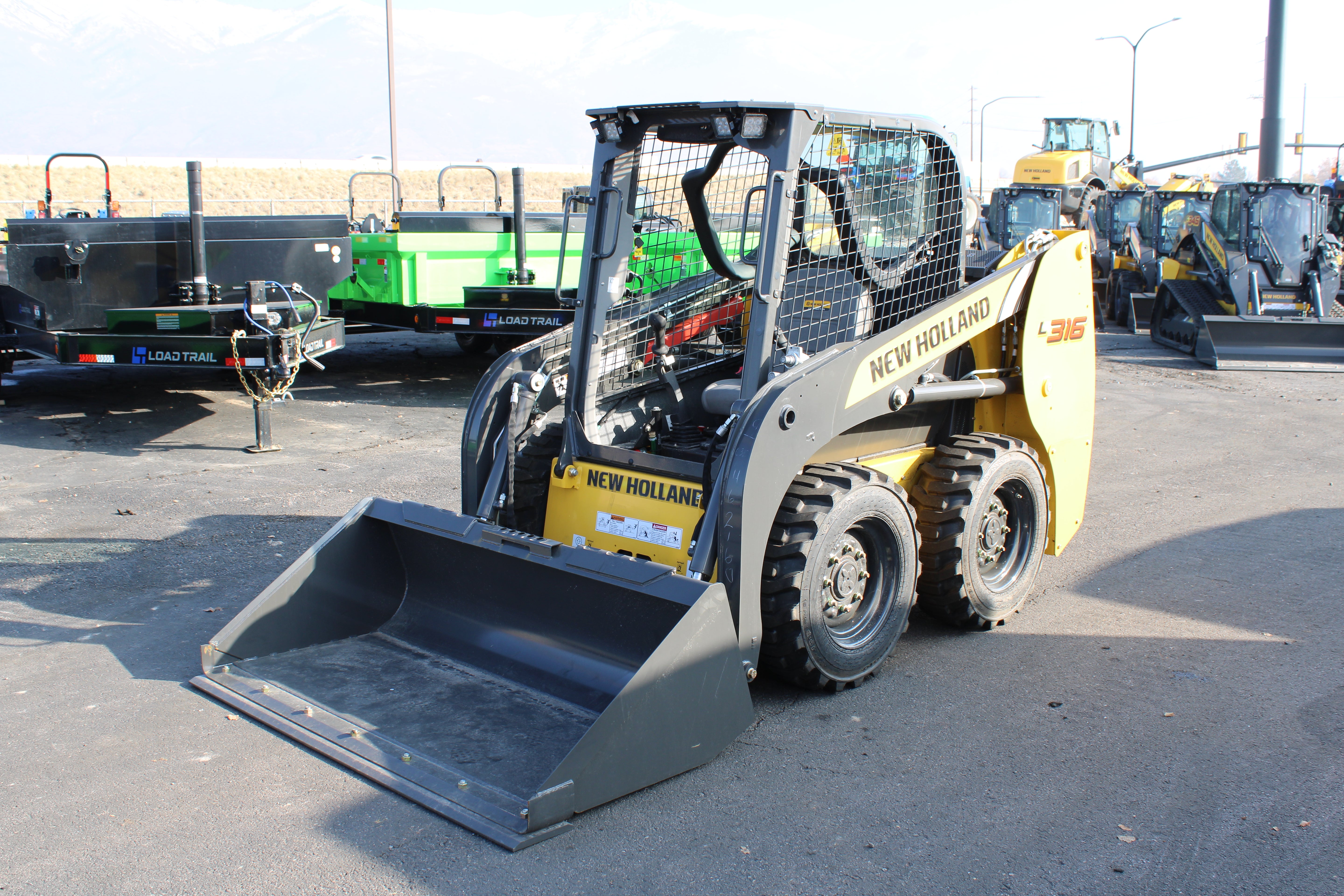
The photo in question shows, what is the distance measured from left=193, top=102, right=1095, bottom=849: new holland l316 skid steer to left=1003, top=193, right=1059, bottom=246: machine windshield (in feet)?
55.0

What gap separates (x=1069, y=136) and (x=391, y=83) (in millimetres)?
18236

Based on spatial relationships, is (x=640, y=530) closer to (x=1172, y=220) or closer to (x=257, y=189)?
(x=1172, y=220)

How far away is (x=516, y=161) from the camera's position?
161625mm

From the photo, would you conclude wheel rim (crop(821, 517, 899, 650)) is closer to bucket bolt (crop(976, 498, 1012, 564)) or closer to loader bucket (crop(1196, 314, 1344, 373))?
bucket bolt (crop(976, 498, 1012, 564))

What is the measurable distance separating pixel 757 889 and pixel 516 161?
166139 mm

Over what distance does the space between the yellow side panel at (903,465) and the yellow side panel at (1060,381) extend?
65 cm

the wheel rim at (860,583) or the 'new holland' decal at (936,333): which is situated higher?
the 'new holland' decal at (936,333)

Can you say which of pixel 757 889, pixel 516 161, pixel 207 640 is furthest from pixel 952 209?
pixel 516 161

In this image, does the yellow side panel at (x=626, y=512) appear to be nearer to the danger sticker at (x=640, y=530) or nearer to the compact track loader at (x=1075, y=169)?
the danger sticker at (x=640, y=530)

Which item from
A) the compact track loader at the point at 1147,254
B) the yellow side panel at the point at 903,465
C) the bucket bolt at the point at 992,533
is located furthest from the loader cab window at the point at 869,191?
the compact track loader at the point at 1147,254

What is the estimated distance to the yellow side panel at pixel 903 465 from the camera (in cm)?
507

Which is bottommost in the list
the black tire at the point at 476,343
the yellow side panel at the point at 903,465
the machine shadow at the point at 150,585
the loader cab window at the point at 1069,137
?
the machine shadow at the point at 150,585

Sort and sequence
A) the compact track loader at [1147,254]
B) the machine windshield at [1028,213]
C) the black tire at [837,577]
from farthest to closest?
the machine windshield at [1028,213]
the compact track loader at [1147,254]
the black tire at [837,577]

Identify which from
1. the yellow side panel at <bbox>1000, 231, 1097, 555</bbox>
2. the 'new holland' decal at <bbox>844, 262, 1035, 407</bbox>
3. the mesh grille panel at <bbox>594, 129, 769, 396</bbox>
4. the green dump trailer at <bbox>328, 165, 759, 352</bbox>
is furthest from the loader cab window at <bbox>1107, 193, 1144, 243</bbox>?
the mesh grille panel at <bbox>594, 129, 769, 396</bbox>
